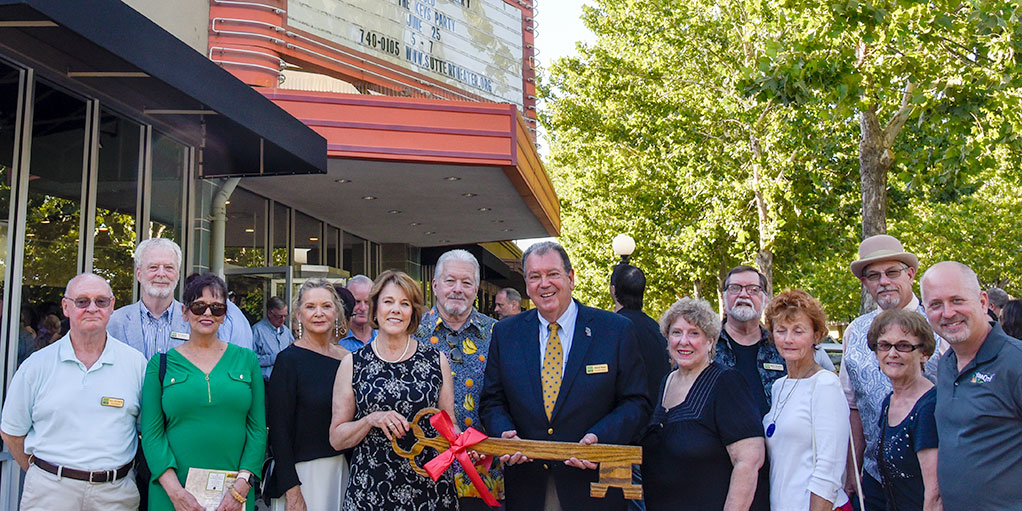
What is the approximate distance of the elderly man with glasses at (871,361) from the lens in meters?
4.25

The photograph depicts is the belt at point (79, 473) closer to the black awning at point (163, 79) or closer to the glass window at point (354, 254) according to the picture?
the black awning at point (163, 79)

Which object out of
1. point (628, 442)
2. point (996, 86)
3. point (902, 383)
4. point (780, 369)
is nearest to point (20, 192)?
point (628, 442)

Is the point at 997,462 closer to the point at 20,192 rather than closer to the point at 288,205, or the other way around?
the point at 20,192

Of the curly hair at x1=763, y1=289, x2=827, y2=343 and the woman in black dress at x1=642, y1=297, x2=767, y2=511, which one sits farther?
the curly hair at x1=763, y1=289, x2=827, y2=343

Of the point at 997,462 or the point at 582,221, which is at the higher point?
the point at 582,221

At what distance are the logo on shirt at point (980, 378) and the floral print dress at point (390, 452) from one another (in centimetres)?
244

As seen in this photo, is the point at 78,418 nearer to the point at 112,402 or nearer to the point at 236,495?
the point at 112,402

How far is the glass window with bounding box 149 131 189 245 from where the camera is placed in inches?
332

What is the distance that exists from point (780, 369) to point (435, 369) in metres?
1.95

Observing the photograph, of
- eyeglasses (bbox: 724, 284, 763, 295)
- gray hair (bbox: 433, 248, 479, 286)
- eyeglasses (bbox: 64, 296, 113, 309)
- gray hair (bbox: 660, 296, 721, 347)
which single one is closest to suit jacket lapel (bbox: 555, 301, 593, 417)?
gray hair (bbox: 660, 296, 721, 347)

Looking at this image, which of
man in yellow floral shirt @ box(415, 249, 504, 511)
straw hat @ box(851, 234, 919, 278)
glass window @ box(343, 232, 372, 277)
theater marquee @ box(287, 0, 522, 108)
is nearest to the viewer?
man in yellow floral shirt @ box(415, 249, 504, 511)

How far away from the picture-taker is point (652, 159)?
24562 millimetres

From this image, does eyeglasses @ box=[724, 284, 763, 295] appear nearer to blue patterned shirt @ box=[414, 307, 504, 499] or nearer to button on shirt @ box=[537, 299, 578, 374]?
button on shirt @ box=[537, 299, 578, 374]

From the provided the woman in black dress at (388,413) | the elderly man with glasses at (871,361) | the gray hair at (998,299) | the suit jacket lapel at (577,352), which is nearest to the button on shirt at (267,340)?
the woman in black dress at (388,413)
